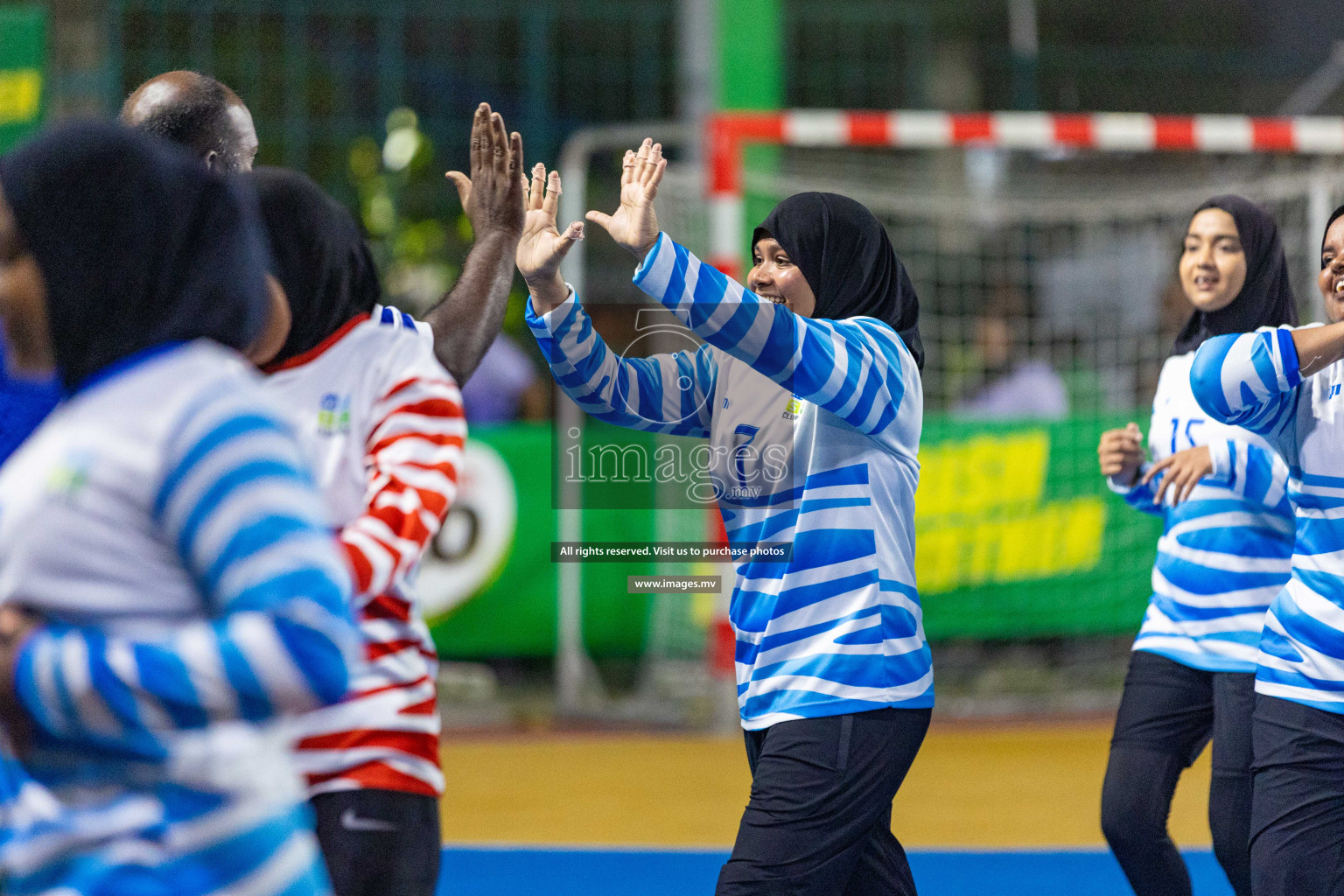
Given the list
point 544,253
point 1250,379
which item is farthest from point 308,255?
point 1250,379

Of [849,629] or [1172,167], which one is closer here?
[849,629]

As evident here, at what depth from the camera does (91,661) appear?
1.33 m

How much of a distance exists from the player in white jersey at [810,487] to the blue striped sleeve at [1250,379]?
1.77ft

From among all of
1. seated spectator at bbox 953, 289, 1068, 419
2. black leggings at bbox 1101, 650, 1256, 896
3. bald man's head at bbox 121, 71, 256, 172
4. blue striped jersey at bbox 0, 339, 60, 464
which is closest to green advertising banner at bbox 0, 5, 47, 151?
seated spectator at bbox 953, 289, 1068, 419

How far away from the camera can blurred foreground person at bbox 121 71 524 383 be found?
7.82 ft

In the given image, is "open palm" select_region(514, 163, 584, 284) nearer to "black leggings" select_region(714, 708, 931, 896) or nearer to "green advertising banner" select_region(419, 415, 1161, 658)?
"black leggings" select_region(714, 708, 931, 896)

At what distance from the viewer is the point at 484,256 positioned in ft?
8.98

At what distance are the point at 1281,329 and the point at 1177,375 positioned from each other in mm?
819

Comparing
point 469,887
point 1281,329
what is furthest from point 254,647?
point 469,887

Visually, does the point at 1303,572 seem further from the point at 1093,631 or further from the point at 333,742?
the point at 1093,631

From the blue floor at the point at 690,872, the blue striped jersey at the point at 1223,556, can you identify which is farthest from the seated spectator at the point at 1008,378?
the blue striped jersey at the point at 1223,556

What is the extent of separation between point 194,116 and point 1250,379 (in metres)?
1.87

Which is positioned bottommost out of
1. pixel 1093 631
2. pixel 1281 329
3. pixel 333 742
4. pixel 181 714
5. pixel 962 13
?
pixel 1093 631

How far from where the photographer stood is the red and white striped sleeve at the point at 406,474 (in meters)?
2.00
